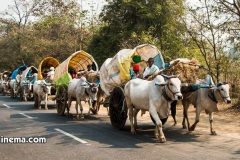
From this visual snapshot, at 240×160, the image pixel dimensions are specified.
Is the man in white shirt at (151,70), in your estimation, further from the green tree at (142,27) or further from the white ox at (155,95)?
the green tree at (142,27)

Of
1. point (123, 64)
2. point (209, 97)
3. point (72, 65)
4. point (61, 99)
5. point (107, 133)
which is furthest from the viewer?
point (72, 65)

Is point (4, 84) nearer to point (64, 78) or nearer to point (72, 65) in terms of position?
point (72, 65)

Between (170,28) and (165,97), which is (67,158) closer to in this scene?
(165,97)

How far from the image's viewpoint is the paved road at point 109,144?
6391 millimetres

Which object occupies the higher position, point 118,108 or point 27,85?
point 27,85

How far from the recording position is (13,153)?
→ 21.7 ft

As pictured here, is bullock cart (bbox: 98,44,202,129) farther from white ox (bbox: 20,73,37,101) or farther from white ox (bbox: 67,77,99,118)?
white ox (bbox: 20,73,37,101)

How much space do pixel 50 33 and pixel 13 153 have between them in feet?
97.1

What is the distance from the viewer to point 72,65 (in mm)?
16219

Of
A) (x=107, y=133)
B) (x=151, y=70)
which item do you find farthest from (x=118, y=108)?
(x=151, y=70)

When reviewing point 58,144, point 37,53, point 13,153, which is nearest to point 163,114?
point 58,144

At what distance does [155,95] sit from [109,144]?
1638 mm

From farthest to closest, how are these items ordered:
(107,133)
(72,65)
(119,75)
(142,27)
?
(142,27) < (72,65) < (119,75) < (107,133)

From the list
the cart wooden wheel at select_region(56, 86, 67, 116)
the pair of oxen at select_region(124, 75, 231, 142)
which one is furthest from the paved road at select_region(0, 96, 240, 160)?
the cart wooden wheel at select_region(56, 86, 67, 116)
